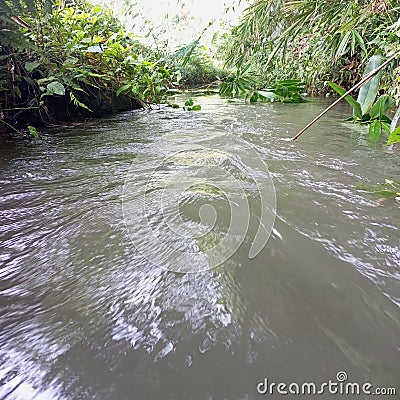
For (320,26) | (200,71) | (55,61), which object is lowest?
(200,71)

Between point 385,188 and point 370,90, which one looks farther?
point 370,90

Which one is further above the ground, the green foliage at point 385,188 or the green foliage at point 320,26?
the green foliage at point 320,26

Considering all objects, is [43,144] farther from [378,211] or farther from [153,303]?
[378,211]

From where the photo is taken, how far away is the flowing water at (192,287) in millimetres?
354

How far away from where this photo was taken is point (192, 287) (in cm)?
50

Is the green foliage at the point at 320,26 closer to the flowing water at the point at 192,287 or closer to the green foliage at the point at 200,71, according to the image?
the flowing water at the point at 192,287

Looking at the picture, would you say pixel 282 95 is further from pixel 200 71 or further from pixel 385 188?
pixel 200 71

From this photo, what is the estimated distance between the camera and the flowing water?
0.35 m

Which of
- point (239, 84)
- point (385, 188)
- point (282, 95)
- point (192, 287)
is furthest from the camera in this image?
point (239, 84)

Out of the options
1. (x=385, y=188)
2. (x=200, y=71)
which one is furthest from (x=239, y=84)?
(x=200, y=71)

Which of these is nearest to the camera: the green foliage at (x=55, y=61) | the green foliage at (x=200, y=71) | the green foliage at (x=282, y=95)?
the green foliage at (x=55, y=61)

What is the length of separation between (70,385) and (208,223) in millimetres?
422

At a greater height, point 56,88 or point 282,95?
point 56,88

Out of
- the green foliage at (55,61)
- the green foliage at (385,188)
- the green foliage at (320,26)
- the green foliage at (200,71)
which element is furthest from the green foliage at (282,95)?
the green foliage at (200,71)
